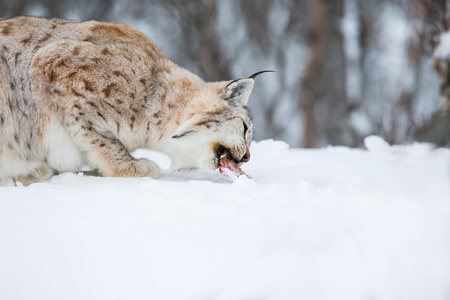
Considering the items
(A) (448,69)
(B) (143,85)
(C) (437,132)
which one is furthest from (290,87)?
(C) (437,132)

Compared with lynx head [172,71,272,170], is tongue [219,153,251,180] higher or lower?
lower

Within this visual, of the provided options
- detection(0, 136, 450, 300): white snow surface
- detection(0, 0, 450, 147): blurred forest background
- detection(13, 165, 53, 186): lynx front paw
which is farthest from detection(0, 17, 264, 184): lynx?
detection(0, 0, 450, 147): blurred forest background

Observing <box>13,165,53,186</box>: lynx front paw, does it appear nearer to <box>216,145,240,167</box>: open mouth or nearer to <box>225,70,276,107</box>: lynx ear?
<box>216,145,240,167</box>: open mouth

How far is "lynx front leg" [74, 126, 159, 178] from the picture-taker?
387cm

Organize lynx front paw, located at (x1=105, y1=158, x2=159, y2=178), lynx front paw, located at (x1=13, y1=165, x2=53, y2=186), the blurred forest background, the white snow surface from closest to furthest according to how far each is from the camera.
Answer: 1. the white snow surface
2. lynx front paw, located at (x1=13, y1=165, x2=53, y2=186)
3. lynx front paw, located at (x1=105, y1=158, x2=159, y2=178)
4. the blurred forest background

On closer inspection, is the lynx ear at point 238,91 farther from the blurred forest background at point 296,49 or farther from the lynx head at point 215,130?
the blurred forest background at point 296,49

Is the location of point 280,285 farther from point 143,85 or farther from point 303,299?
point 143,85

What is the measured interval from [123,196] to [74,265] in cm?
73

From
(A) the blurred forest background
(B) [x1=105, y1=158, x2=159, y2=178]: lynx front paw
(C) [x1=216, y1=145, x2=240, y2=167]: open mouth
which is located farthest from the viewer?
(A) the blurred forest background


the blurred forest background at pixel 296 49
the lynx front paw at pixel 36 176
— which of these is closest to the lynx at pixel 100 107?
the lynx front paw at pixel 36 176

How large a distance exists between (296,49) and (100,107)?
965 cm

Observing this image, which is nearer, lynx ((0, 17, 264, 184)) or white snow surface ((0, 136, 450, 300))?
white snow surface ((0, 136, 450, 300))

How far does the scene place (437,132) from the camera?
115 inches

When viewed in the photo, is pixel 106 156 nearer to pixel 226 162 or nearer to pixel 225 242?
pixel 226 162
